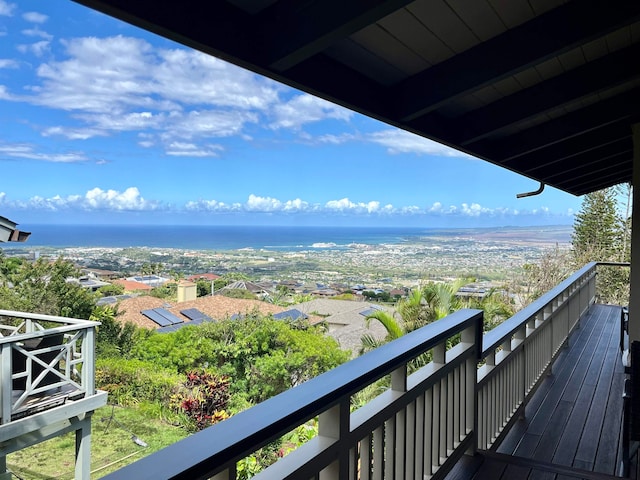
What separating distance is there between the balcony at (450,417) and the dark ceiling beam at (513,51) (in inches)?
36.5

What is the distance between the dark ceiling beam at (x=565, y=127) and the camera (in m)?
3.01

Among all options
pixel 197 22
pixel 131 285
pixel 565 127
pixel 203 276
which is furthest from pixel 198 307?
pixel 197 22

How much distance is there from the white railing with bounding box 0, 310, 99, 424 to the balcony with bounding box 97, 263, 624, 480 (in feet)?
15.8

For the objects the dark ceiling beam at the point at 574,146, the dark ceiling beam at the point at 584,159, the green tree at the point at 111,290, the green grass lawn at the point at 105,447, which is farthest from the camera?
the green tree at the point at 111,290

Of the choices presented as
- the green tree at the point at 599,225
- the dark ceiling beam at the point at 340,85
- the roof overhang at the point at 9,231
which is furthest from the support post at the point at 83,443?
the green tree at the point at 599,225

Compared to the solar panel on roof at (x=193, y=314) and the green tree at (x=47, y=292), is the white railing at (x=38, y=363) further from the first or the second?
the green tree at (x=47, y=292)

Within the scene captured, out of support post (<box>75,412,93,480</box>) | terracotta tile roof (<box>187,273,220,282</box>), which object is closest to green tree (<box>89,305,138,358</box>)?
terracotta tile roof (<box>187,273,220,282</box>)

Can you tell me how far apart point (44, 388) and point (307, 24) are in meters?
6.06

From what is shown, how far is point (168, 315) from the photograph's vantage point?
2200 cm

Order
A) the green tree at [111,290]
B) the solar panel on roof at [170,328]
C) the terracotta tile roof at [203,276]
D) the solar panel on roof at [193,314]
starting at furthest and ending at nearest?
the terracotta tile roof at [203,276] < the green tree at [111,290] < the solar panel on roof at [193,314] < the solar panel on roof at [170,328]

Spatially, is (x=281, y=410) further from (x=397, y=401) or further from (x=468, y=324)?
(x=468, y=324)

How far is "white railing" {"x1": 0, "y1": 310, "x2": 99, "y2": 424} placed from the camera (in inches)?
220

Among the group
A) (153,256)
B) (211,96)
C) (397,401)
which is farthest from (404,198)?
(397,401)

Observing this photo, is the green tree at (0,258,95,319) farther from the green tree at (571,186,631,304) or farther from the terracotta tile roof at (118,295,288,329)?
the green tree at (571,186,631,304)
